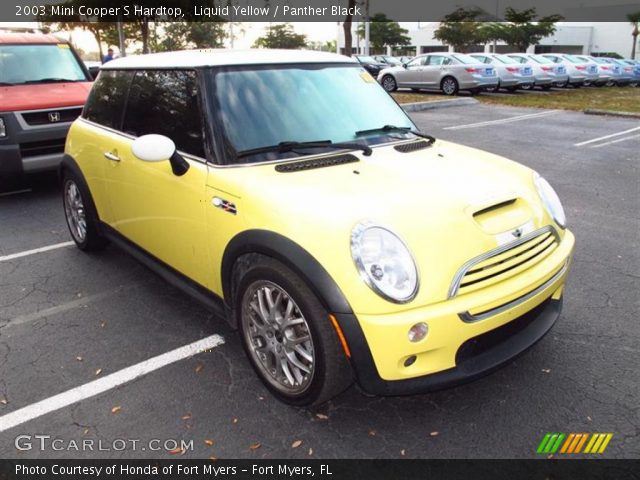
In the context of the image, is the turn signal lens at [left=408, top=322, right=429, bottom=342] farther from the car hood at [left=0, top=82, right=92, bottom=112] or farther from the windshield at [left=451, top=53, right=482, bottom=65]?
the windshield at [left=451, top=53, right=482, bottom=65]

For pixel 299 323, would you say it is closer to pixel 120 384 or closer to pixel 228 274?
pixel 228 274

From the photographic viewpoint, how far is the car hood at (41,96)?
6543 mm

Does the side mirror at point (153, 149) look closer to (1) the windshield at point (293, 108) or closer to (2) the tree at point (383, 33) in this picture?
(1) the windshield at point (293, 108)

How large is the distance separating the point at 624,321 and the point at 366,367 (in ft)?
7.42

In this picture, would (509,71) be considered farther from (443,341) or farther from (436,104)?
(443,341)

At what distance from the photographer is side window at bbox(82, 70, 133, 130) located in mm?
4066

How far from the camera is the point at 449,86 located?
2017 cm

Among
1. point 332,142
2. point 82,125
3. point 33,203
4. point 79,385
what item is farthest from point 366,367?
point 33,203

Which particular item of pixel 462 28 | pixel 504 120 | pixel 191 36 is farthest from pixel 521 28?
pixel 504 120

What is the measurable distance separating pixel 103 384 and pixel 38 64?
6.21 metres

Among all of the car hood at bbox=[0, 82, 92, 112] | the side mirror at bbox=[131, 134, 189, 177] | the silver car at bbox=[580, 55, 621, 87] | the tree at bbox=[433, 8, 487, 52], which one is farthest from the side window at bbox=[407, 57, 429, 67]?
the tree at bbox=[433, 8, 487, 52]

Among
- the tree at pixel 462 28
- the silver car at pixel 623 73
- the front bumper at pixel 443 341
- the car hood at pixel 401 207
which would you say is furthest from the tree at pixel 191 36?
the front bumper at pixel 443 341

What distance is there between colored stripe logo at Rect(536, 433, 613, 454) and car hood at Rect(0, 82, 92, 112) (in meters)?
6.73
